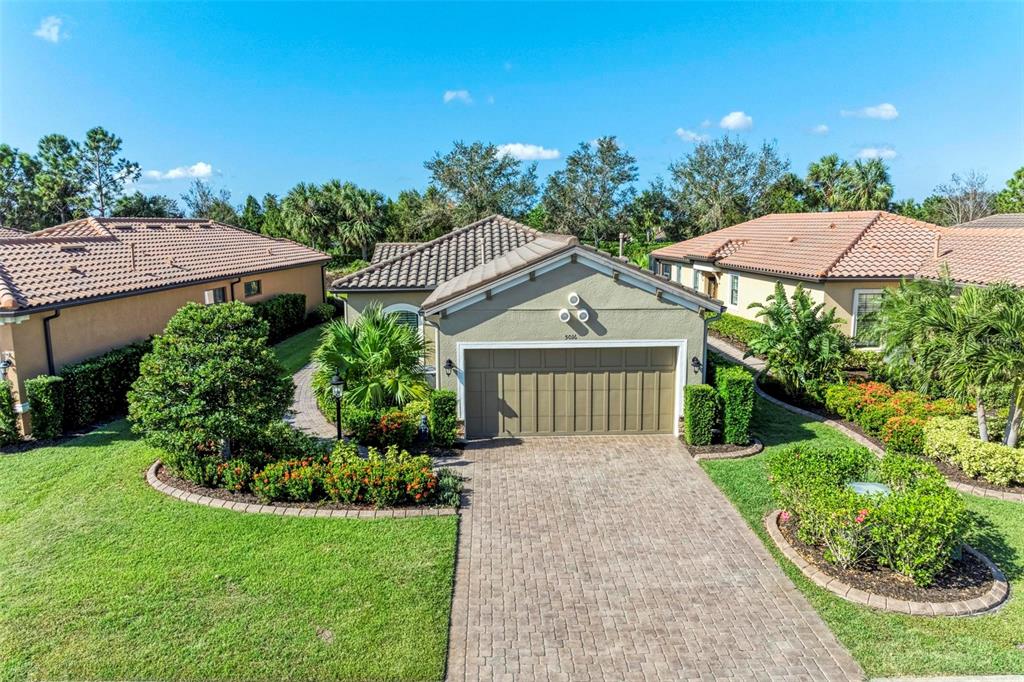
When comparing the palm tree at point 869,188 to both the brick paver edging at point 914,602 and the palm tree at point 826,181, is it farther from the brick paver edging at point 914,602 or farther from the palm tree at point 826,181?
the brick paver edging at point 914,602

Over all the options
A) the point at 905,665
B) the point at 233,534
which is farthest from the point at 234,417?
the point at 905,665

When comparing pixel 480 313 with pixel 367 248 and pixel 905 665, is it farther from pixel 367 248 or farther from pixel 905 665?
pixel 367 248

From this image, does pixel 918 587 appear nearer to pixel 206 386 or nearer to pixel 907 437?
pixel 907 437

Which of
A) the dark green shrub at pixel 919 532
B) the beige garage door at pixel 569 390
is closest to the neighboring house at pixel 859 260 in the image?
the beige garage door at pixel 569 390

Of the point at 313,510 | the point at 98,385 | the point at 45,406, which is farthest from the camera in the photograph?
the point at 98,385

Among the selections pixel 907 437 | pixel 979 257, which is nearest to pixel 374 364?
pixel 907 437

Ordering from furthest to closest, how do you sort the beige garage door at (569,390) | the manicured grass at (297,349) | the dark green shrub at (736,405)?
the manicured grass at (297,349)
the beige garage door at (569,390)
the dark green shrub at (736,405)
